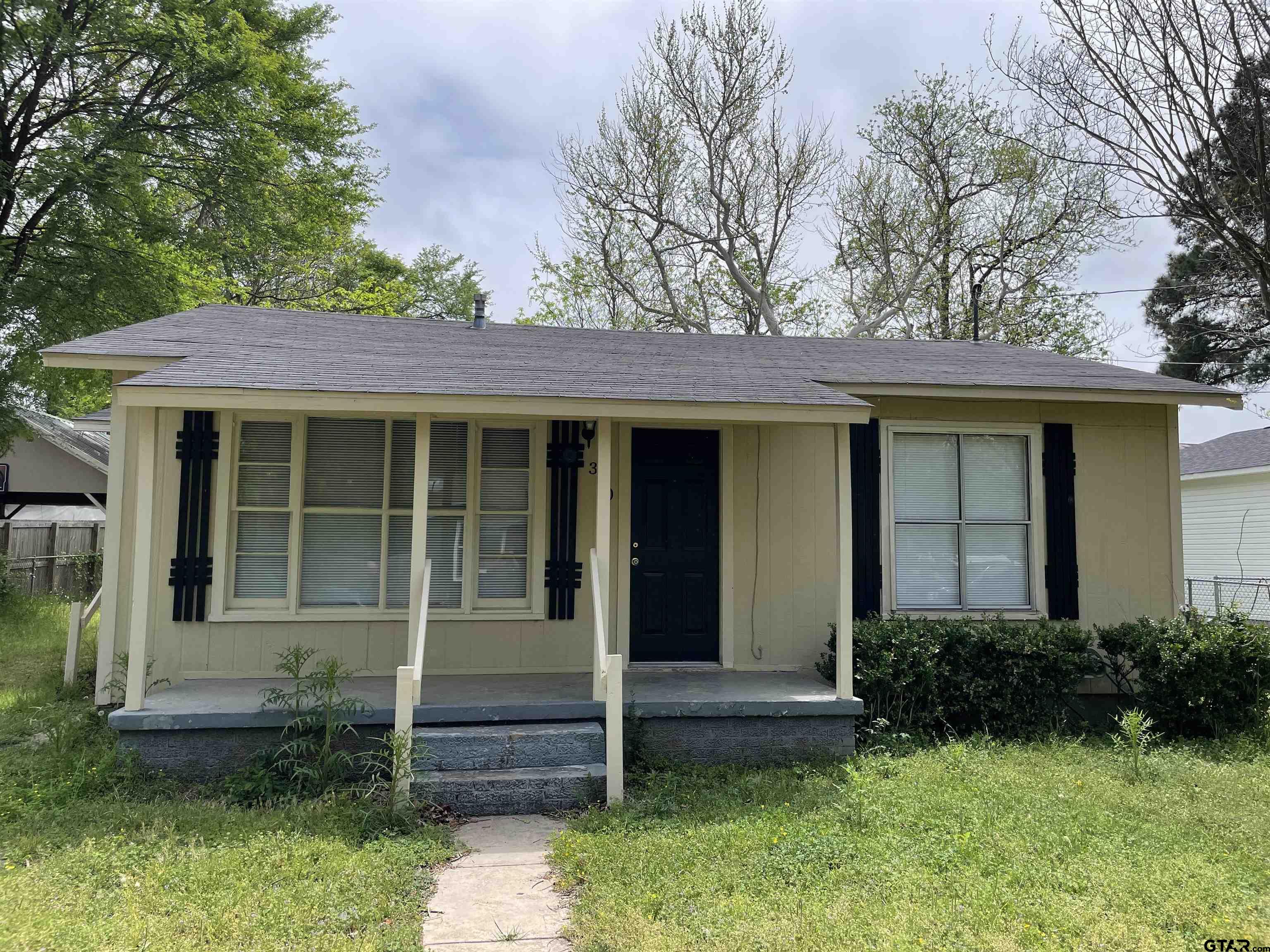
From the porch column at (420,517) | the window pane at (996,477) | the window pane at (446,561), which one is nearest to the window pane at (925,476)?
the window pane at (996,477)

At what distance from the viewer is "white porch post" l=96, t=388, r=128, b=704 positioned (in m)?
5.85

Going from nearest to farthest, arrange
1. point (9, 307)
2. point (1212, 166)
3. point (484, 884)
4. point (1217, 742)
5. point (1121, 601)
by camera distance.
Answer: point (484, 884)
point (1217, 742)
point (1121, 601)
point (1212, 166)
point (9, 307)

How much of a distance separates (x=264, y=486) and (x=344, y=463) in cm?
62

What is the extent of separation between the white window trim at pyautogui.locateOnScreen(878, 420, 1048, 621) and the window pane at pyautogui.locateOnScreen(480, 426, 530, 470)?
2976 mm

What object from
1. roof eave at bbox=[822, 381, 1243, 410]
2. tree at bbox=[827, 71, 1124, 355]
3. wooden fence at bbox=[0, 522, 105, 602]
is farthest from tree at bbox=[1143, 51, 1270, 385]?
wooden fence at bbox=[0, 522, 105, 602]

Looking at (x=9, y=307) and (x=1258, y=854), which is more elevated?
(x=9, y=307)

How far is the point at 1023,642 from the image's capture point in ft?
19.9

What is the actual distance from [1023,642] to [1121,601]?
1418mm

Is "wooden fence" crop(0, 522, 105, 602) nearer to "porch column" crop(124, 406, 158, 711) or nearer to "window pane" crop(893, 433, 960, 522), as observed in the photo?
"porch column" crop(124, 406, 158, 711)

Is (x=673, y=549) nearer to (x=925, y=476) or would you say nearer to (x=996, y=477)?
(x=925, y=476)

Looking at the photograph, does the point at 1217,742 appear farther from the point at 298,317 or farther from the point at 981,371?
the point at 298,317

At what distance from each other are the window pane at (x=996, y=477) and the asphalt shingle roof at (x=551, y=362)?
585 mm

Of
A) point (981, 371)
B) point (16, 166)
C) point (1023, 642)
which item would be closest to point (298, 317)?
point (981, 371)

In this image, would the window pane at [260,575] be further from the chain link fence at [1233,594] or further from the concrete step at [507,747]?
the chain link fence at [1233,594]
